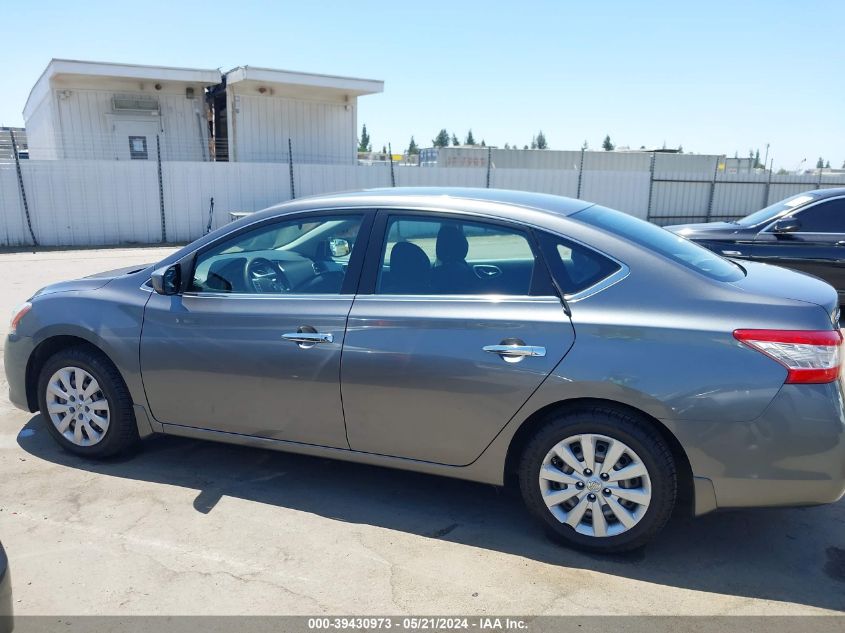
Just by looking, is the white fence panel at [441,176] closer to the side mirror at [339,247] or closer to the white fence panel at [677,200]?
the white fence panel at [677,200]

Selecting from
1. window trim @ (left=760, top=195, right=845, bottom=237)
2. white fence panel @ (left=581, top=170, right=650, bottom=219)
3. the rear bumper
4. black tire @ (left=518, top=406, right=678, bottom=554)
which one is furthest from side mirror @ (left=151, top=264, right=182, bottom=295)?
white fence panel @ (left=581, top=170, right=650, bottom=219)

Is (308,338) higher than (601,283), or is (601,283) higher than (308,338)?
(601,283)

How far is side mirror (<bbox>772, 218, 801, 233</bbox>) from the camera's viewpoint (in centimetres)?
780

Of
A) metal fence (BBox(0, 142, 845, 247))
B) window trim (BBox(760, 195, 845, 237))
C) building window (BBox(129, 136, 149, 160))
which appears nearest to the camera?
window trim (BBox(760, 195, 845, 237))

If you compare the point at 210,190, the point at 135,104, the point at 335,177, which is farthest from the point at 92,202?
the point at 335,177

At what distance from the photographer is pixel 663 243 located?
351 centimetres

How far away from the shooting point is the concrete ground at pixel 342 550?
291 cm

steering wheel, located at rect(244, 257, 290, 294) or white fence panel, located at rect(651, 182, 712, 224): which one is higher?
steering wheel, located at rect(244, 257, 290, 294)

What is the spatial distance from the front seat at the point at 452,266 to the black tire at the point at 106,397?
2.06 metres

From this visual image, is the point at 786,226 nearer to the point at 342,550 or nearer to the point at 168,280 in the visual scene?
the point at 342,550

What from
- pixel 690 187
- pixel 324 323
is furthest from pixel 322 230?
pixel 690 187

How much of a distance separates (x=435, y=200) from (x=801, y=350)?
6.15 feet

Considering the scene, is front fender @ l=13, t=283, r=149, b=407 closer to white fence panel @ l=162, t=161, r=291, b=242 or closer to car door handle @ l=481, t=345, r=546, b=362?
car door handle @ l=481, t=345, r=546, b=362

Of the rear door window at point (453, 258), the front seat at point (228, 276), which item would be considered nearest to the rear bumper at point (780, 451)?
the rear door window at point (453, 258)
